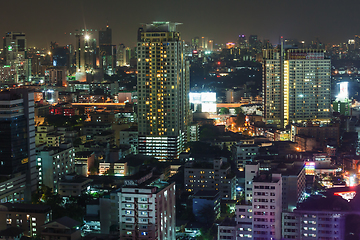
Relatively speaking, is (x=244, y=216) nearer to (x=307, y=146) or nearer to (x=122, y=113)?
(x=307, y=146)

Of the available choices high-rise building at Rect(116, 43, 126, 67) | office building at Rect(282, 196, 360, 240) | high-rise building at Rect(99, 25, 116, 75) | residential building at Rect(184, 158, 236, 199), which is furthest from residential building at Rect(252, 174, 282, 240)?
high-rise building at Rect(116, 43, 126, 67)

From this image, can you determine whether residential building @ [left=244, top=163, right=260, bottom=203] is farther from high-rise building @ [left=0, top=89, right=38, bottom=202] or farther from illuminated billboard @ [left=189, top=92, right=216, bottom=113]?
illuminated billboard @ [left=189, top=92, right=216, bottom=113]

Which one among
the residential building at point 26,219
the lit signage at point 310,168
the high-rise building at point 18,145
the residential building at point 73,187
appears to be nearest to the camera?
the residential building at point 26,219

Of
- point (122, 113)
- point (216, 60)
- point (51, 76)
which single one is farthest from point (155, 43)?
point (216, 60)

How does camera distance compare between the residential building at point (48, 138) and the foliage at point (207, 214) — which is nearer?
the foliage at point (207, 214)

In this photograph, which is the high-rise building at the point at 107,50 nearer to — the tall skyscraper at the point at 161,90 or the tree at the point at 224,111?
the tree at the point at 224,111

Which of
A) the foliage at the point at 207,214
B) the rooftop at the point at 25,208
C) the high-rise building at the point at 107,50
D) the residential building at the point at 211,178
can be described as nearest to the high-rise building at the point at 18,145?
the rooftop at the point at 25,208

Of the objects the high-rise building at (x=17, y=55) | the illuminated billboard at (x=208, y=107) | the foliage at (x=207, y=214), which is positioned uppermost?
the high-rise building at (x=17, y=55)
